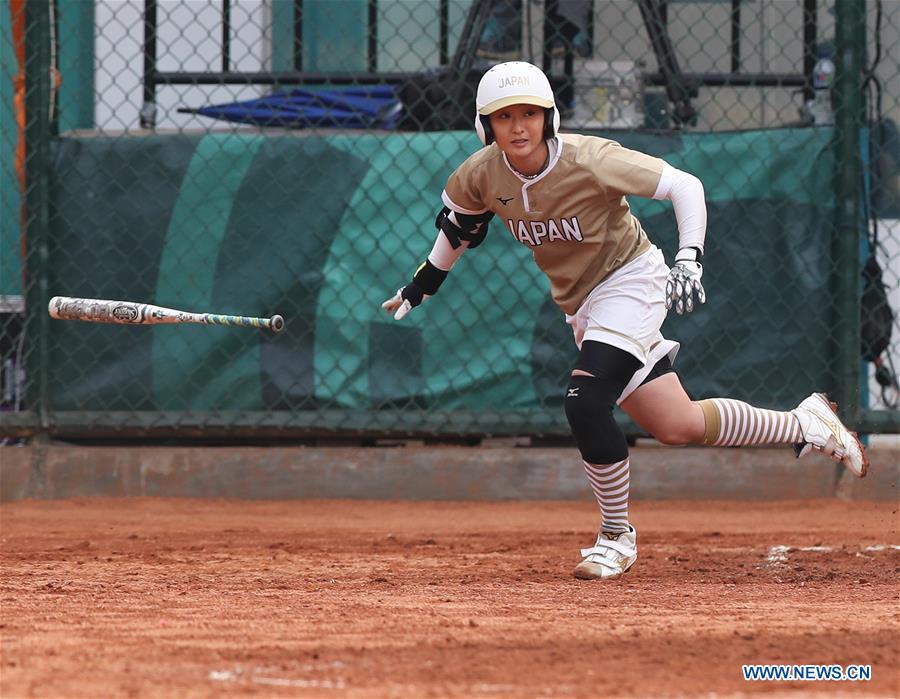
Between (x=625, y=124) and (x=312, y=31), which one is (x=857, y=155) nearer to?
(x=625, y=124)

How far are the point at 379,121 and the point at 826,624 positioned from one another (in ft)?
14.9

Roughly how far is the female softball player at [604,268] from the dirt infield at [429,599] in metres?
0.47

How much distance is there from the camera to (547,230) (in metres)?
4.88

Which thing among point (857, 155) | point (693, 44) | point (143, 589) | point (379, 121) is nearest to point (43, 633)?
point (143, 589)

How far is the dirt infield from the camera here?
113 inches

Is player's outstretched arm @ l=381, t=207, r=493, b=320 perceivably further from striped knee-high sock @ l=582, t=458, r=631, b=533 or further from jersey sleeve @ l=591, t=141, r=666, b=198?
striped knee-high sock @ l=582, t=458, r=631, b=533

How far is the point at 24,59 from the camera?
7188 millimetres

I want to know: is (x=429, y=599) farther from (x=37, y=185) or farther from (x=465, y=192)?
(x=37, y=185)

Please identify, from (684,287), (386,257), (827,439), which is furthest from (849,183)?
(684,287)

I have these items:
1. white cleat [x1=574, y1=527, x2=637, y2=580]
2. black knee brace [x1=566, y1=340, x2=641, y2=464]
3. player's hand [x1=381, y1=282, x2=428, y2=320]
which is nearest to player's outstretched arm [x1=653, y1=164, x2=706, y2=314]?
A: black knee brace [x1=566, y1=340, x2=641, y2=464]

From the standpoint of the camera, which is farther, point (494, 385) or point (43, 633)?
point (494, 385)

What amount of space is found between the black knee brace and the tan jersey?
1.00 feet

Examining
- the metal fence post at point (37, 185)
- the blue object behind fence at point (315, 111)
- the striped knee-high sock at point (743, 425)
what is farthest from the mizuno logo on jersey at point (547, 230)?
the metal fence post at point (37, 185)

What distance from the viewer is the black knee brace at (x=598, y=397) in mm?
4719
